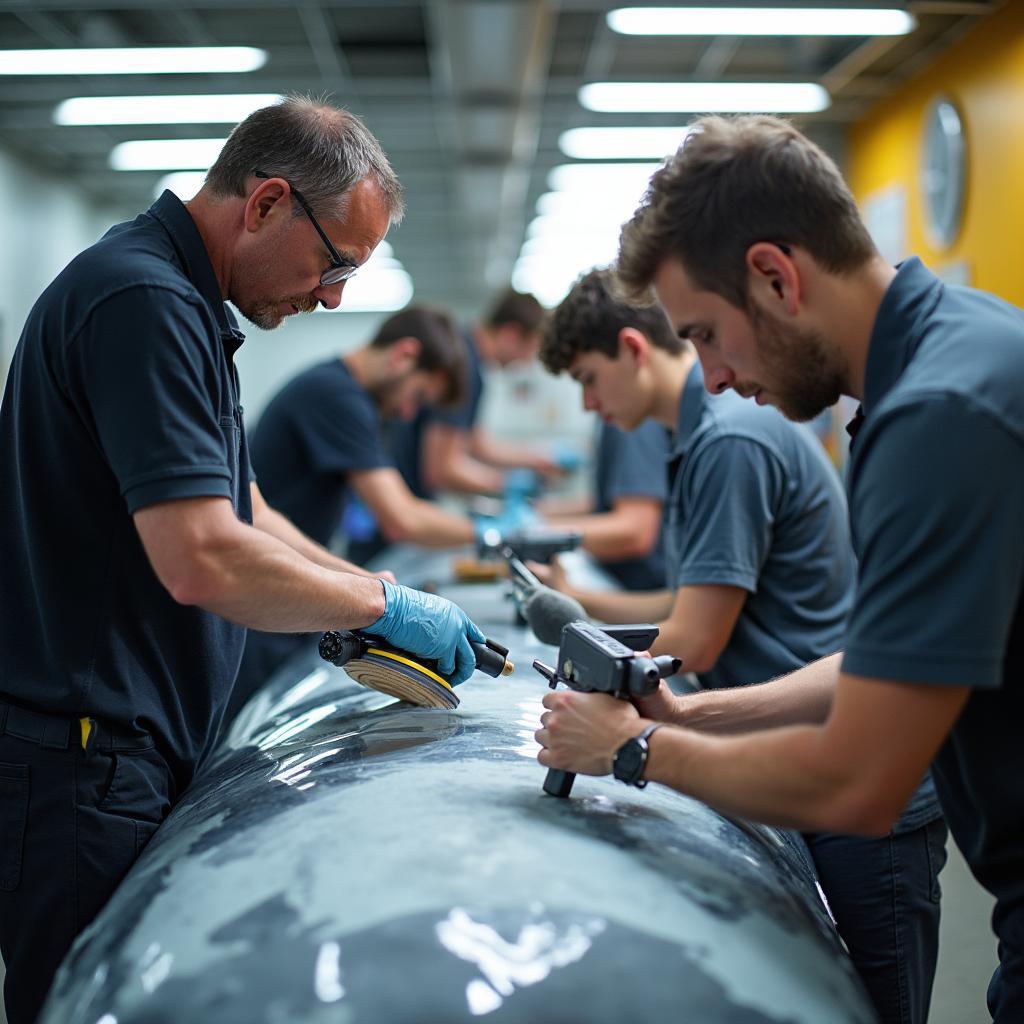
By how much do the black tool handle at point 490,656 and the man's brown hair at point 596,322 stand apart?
0.76 m

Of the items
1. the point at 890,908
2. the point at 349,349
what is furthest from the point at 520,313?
the point at 349,349

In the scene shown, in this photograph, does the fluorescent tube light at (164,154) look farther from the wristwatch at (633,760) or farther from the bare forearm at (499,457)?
the wristwatch at (633,760)

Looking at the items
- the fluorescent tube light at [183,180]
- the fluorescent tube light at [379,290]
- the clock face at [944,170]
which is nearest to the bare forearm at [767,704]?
the clock face at [944,170]

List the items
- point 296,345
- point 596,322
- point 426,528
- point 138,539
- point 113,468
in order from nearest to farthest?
point 113,468
point 138,539
point 596,322
point 426,528
point 296,345

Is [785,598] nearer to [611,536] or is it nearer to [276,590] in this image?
[276,590]

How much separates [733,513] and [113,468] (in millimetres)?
876

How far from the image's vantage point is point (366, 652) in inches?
56.9

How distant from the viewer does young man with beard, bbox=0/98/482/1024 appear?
3.96ft

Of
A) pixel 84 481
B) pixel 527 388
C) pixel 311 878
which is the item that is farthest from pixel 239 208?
pixel 527 388

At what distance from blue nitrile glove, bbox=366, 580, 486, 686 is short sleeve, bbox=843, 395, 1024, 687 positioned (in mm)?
698

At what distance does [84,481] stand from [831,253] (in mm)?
887

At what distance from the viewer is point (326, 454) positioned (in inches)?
111

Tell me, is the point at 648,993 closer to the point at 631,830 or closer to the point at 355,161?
the point at 631,830

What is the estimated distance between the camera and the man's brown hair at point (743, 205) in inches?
42.4
